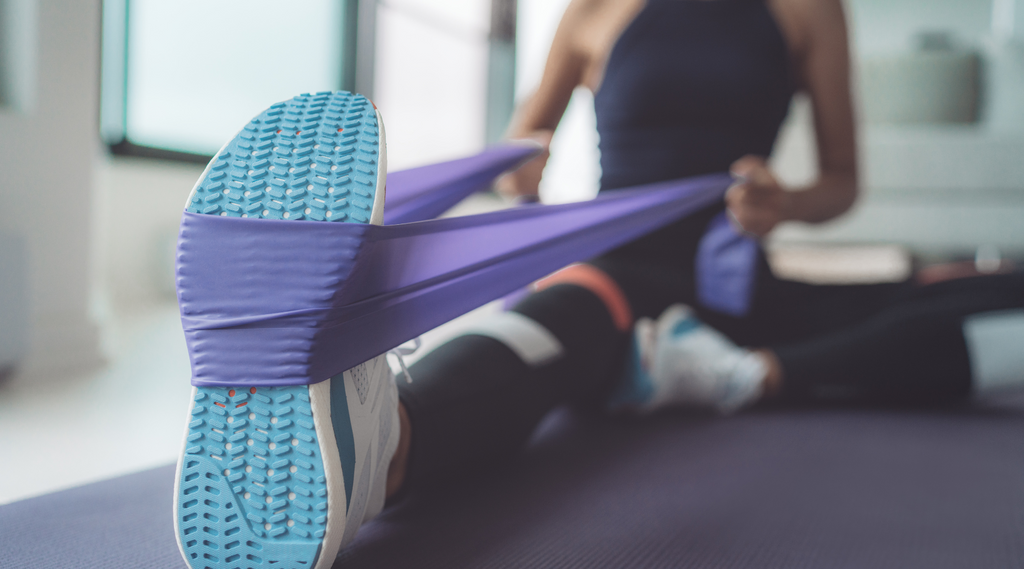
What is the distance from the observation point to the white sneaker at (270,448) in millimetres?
387

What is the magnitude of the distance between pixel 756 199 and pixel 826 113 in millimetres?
320

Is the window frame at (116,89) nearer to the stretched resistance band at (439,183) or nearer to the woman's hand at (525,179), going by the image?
the woman's hand at (525,179)

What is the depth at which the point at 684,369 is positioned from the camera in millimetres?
957

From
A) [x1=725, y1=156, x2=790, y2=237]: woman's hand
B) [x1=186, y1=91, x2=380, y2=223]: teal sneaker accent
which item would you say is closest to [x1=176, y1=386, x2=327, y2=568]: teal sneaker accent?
[x1=186, y1=91, x2=380, y2=223]: teal sneaker accent

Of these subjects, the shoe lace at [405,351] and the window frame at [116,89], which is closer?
the shoe lace at [405,351]

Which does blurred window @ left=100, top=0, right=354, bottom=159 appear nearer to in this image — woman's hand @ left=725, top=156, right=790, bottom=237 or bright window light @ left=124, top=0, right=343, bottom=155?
bright window light @ left=124, top=0, right=343, bottom=155

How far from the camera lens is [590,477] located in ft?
2.25

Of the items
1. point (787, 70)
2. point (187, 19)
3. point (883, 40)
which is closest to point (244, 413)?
point (787, 70)

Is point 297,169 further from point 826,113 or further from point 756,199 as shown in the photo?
point 826,113

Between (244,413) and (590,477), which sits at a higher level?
(244,413)

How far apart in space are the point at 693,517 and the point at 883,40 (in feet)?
12.2

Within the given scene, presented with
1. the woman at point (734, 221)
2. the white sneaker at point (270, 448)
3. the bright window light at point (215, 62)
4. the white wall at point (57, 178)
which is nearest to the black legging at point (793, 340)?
the woman at point (734, 221)

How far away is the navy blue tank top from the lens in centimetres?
108

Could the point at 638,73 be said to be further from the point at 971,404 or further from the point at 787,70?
the point at 971,404
